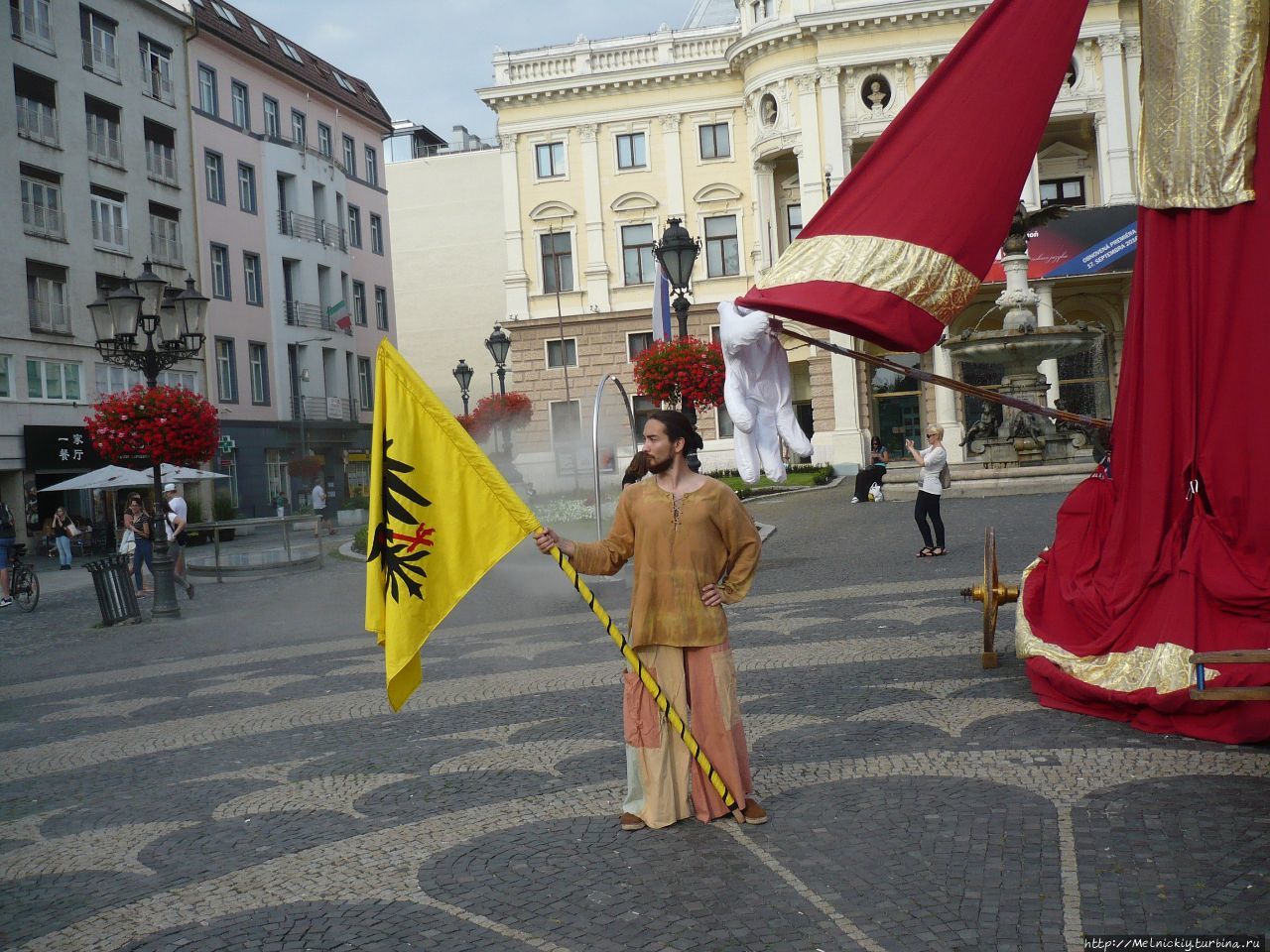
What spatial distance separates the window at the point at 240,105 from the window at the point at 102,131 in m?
7.05

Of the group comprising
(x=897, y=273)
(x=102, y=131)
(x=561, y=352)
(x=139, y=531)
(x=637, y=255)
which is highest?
(x=102, y=131)

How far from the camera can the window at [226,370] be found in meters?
43.8

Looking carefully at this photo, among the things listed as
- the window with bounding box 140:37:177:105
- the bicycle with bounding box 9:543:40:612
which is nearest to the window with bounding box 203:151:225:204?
the window with bounding box 140:37:177:105

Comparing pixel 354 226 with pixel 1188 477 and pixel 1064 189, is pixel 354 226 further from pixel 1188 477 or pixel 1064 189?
pixel 1188 477

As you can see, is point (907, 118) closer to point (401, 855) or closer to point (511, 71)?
point (401, 855)

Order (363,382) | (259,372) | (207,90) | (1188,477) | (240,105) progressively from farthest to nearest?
(363,382)
(259,372)
(240,105)
(207,90)
(1188,477)

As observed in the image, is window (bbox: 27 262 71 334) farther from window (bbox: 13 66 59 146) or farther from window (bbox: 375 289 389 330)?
window (bbox: 375 289 389 330)

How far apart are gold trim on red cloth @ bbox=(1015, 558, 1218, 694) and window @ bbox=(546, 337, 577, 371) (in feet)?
131

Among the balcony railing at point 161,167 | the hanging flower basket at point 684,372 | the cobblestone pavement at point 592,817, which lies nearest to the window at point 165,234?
the balcony railing at point 161,167


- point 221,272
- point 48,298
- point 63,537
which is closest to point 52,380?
point 48,298

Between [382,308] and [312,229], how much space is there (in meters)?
6.64

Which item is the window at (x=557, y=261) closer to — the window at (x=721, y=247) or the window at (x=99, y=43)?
the window at (x=721, y=247)

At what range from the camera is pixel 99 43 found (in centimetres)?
3809

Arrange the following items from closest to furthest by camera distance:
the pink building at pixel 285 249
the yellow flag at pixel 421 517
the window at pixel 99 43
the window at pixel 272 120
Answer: the yellow flag at pixel 421 517
the window at pixel 99 43
the pink building at pixel 285 249
the window at pixel 272 120
